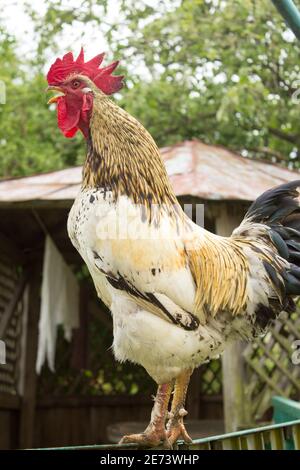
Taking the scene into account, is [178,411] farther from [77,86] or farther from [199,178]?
[199,178]

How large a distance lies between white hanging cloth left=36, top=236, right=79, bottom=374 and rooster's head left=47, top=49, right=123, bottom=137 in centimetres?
371

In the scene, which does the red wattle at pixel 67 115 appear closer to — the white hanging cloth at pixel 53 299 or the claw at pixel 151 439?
the claw at pixel 151 439

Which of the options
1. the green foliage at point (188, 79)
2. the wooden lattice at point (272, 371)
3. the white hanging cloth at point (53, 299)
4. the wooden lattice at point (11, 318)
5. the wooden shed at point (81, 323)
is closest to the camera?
the wooden shed at point (81, 323)

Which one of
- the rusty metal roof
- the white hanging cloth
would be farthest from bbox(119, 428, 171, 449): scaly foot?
the white hanging cloth

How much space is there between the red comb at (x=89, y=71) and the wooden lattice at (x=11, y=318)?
184 inches

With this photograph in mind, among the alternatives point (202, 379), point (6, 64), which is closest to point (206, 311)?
point (202, 379)

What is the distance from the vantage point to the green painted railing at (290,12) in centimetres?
194

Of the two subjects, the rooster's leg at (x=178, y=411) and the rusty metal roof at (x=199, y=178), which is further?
the rusty metal roof at (x=199, y=178)

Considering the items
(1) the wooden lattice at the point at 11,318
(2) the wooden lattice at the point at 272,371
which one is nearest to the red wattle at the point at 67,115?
(2) the wooden lattice at the point at 272,371

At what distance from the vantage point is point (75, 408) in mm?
8344

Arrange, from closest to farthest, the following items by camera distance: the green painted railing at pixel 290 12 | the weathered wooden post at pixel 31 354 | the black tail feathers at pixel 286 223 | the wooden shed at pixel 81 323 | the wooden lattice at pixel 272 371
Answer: the green painted railing at pixel 290 12 < the black tail feathers at pixel 286 223 < the wooden shed at pixel 81 323 < the wooden lattice at pixel 272 371 < the weathered wooden post at pixel 31 354

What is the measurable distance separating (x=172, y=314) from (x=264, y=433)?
671mm

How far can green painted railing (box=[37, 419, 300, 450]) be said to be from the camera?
2.60 meters

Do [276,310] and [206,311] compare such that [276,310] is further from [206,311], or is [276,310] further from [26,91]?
[26,91]
